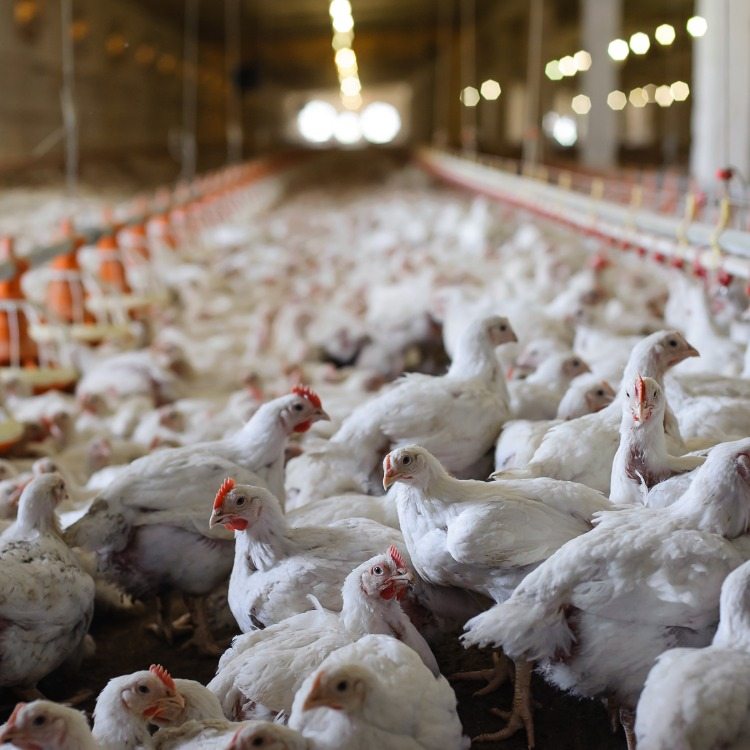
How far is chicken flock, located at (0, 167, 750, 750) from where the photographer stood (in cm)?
195

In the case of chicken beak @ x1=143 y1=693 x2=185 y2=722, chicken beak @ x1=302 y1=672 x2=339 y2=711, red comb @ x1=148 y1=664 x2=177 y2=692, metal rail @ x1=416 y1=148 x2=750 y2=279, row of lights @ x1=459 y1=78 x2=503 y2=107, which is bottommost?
chicken beak @ x1=143 y1=693 x2=185 y2=722

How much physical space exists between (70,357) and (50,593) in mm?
3718

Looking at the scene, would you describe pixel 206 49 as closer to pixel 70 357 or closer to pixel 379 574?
pixel 70 357

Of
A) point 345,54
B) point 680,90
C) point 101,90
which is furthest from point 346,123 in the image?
point 101,90

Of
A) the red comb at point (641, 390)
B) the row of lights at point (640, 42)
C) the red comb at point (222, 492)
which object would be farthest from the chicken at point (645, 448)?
the row of lights at point (640, 42)

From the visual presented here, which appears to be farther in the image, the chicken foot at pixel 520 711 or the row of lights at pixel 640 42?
the row of lights at pixel 640 42

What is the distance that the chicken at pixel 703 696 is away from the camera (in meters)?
1.73

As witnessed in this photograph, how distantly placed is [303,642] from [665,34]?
21.7 meters

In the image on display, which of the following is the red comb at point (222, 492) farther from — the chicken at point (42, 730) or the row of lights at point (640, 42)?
the row of lights at point (640, 42)

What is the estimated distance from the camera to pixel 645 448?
97.0 inches

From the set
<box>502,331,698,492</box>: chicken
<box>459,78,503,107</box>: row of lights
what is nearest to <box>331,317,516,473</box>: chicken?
<box>502,331,698,492</box>: chicken

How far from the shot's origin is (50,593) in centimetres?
259

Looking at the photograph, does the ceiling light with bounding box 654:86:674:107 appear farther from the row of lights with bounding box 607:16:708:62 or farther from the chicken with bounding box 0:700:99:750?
the chicken with bounding box 0:700:99:750

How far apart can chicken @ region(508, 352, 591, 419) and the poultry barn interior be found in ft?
0.04
